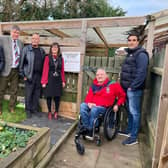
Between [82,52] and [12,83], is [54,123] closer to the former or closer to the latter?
[12,83]

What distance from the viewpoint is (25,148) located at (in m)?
1.76

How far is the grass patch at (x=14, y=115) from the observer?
133 inches

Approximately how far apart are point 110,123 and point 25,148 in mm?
1435

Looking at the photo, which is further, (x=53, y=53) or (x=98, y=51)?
(x=98, y=51)

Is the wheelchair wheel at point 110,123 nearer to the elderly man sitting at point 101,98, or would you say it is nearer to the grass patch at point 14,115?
the elderly man sitting at point 101,98

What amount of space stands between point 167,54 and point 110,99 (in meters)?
1.25

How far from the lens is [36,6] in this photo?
9602 mm

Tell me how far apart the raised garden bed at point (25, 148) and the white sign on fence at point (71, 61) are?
64.8 inches

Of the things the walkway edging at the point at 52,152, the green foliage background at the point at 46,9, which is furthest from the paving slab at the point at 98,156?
the green foliage background at the point at 46,9

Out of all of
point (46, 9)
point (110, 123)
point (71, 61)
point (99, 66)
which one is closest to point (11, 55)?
point (71, 61)

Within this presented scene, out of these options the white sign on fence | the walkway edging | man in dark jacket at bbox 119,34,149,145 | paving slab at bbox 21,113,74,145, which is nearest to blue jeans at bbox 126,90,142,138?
man in dark jacket at bbox 119,34,149,145

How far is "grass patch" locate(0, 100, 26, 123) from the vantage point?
3382 millimetres

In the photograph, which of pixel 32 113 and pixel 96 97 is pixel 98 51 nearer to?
pixel 32 113

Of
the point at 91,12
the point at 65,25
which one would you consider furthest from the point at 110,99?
the point at 91,12
